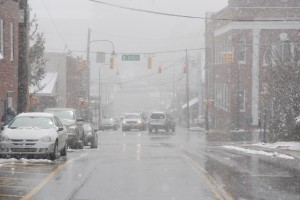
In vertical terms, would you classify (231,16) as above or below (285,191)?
above

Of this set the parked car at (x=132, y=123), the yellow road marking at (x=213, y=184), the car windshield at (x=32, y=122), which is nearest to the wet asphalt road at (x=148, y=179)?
the yellow road marking at (x=213, y=184)

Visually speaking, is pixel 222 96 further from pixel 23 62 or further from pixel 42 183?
pixel 42 183

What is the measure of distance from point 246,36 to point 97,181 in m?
47.0

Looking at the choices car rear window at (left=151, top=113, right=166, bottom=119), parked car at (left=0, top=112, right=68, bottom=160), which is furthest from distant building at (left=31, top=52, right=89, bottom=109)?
parked car at (left=0, top=112, right=68, bottom=160)

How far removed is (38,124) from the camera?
2088 centimetres

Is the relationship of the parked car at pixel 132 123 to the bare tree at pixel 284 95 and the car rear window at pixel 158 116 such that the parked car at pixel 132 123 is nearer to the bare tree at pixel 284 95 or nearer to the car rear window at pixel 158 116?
the car rear window at pixel 158 116

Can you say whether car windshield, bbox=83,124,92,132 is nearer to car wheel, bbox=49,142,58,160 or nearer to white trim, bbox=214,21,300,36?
car wheel, bbox=49,142,58,160

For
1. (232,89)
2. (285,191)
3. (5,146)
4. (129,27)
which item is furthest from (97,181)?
(129,27)

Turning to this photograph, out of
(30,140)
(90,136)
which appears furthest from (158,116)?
(30,140)

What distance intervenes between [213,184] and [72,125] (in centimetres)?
1345

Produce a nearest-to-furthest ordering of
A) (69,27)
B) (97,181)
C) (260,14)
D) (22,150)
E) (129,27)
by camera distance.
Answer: (97,181)
(22,150)
(260,14)
(69,27)
(129,27)

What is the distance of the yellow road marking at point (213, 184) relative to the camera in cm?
1257

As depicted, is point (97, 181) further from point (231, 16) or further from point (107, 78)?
point (107, 78)

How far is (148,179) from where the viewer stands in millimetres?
15164
